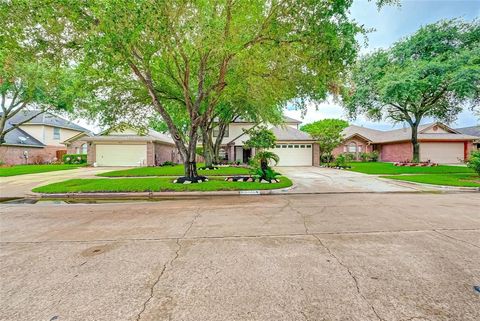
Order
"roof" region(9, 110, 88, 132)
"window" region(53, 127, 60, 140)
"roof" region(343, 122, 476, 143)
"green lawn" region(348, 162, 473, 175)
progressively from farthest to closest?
"window" region(53, 127, 60, 140), "roof" region(9, 110, 88, 132), "roof" region(343, 122, 476, 143), "green lawn" region(348, 162, 473, 175)

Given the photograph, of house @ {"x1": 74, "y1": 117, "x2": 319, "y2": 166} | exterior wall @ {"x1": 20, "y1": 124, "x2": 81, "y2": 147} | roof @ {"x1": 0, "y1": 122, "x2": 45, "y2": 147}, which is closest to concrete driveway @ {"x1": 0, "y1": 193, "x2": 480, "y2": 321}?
house @ {"x1": 74, "y1": 117, "x2": 319, "y2": 166}

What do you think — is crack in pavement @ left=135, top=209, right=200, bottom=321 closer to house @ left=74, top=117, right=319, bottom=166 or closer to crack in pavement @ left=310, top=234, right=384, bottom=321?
crack in pavement @ left=310, top=234, right=384, bottom=321

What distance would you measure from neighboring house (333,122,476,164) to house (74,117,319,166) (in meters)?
9.12

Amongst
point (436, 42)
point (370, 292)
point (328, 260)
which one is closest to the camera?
→ point (370, 292)

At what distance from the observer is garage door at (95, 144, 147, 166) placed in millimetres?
25766

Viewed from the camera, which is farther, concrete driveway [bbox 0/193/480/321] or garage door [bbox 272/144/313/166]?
garage door [bbox 272/144/313/166]

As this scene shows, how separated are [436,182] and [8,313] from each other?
1531 cm

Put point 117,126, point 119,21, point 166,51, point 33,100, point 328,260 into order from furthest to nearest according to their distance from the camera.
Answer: point 33,100 < point 117,126 < point 166,51 < point 119,21 < point 328,260

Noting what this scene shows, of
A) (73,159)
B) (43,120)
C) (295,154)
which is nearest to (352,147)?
(295,154)

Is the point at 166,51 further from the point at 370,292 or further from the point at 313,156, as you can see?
the point at 313,156

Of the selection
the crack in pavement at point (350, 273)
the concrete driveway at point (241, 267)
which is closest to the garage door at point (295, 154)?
the concrete driveway at point (241, 267)

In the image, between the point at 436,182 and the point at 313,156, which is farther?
the point at 313,156

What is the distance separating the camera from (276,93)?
12461 millimetres

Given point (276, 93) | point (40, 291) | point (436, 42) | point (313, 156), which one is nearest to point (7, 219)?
point (40, 291)
